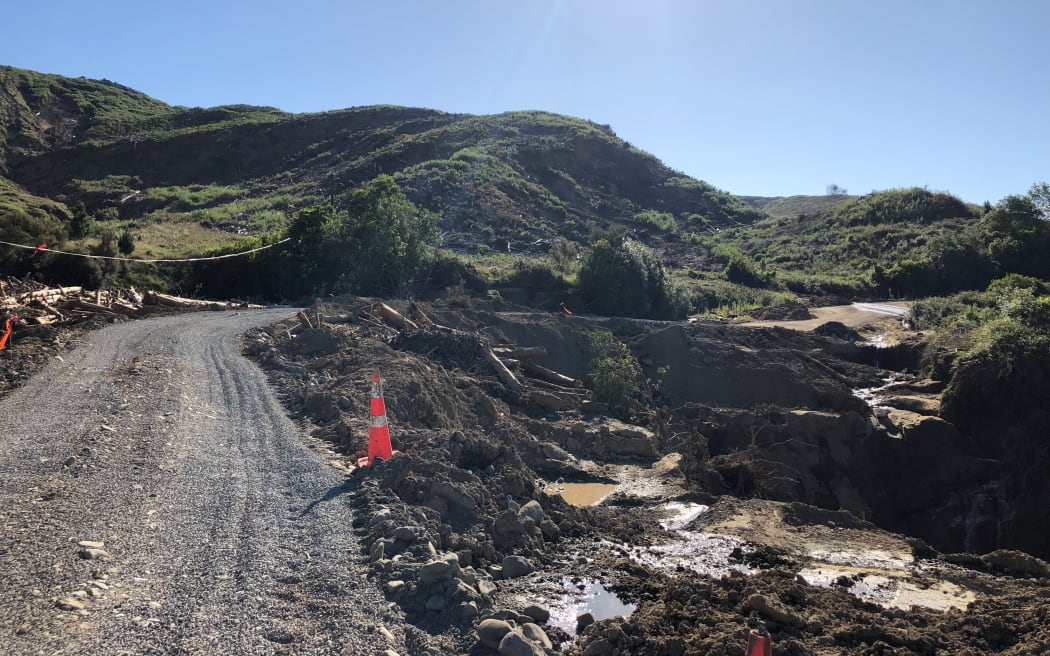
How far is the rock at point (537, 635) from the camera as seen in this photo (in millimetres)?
5620

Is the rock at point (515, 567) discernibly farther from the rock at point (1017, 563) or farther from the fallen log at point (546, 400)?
the fallen log at point (546, 400)

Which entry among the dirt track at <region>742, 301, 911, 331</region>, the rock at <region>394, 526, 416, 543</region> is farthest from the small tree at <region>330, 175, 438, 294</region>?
A: the rock at <region>394, 526, 416, 543</region>

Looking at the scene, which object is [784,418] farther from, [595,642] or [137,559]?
[137,559]

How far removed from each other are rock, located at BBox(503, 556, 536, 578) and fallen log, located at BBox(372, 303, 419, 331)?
10.3m

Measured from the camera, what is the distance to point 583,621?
6.21 metres

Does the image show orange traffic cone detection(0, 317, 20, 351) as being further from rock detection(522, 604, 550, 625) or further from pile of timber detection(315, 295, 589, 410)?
rock detection(522, 604, 550, 625)

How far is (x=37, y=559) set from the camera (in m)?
5.75

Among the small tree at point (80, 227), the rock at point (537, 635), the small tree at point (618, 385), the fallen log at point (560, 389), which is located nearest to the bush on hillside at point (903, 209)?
the small tree at point (618, 385)

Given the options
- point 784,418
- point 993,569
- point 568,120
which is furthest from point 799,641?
point 568,120

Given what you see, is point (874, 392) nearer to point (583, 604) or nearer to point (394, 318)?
point (394, 318)

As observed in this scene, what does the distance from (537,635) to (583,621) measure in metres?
0.66

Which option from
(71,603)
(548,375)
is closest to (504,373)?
(548,375)

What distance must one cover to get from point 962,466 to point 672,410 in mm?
5615

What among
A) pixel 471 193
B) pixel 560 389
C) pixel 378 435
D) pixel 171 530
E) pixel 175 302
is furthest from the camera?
pixel 471 193
